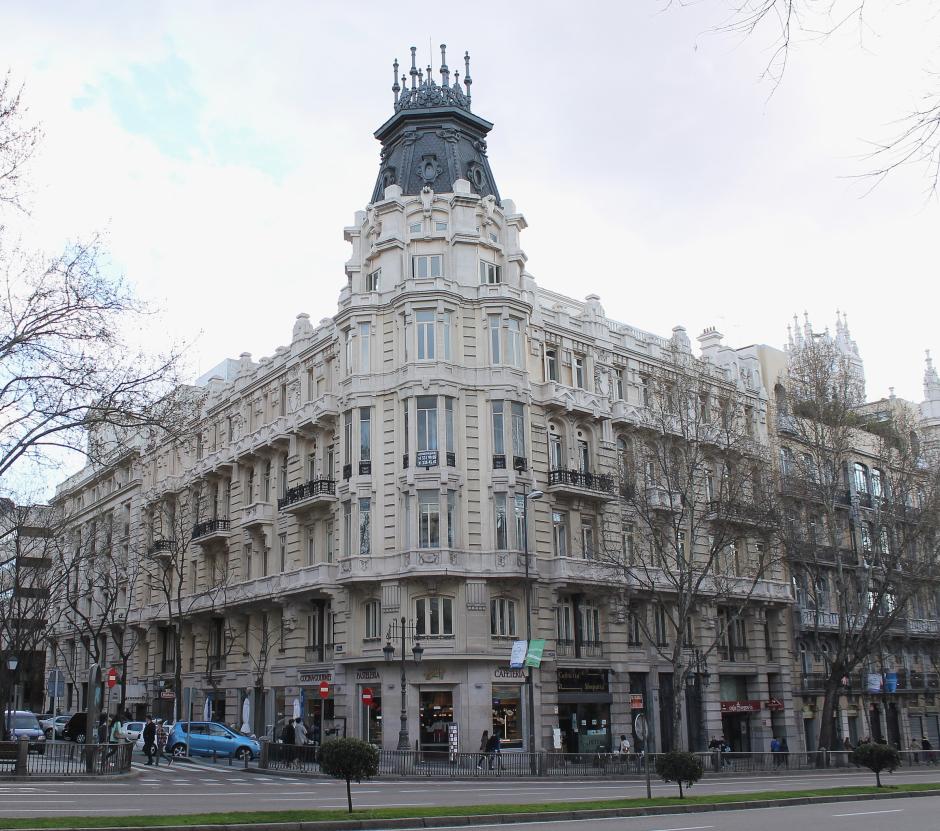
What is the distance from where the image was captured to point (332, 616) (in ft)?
141

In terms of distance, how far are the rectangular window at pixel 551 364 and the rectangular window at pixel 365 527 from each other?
10064 millimetres

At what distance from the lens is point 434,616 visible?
130 ft

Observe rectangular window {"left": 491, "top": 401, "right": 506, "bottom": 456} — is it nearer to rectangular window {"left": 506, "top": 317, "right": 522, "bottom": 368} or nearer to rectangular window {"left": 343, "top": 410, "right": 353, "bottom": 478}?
rectangular window {"left": 506, "top": 317, "right": 522, "bottom": 368}

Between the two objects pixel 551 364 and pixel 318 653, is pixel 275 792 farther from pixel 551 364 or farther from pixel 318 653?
pixel 551 364

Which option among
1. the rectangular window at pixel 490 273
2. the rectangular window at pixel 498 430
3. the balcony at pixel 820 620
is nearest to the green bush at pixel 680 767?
the rectangular window at pixel 498 430

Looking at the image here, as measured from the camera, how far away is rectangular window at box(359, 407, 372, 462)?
4228cm

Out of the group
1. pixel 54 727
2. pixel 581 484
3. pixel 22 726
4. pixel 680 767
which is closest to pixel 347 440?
pixel 581 484

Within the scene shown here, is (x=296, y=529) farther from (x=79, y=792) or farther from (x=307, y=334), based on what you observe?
(x=79, y=792)

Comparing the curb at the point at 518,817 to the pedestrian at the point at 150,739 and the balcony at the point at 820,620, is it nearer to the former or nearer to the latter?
the pedestrian at the point at 150,739

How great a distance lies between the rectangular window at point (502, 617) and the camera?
4000cm

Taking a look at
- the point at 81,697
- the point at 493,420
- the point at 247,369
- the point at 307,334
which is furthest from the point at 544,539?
the point at 81,697

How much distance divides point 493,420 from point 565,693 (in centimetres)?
1160

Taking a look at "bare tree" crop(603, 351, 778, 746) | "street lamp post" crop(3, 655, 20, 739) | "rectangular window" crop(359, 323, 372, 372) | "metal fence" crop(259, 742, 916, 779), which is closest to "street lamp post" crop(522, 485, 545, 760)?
"metal fence" crop(259, 742, 916, 779)

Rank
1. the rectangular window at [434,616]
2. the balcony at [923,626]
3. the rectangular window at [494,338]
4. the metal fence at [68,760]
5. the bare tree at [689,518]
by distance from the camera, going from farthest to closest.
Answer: the balcony at [923,626]
the rectangular window at [494,338]
the rectangular window at [434,616]
the bare tree at [689,518]
the metal fence at [68,760]
